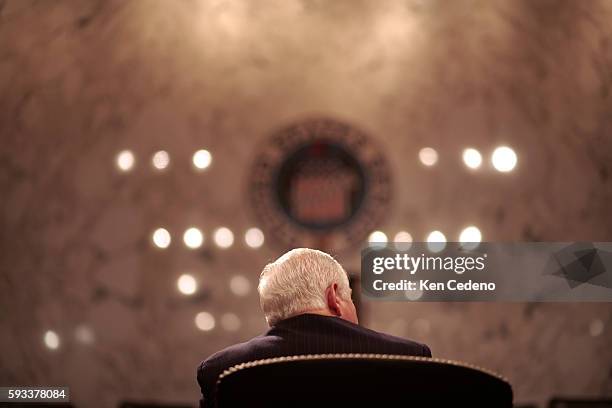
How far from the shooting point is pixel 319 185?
15.3 feet

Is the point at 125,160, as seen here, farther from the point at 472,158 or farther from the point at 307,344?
the point at 307,344

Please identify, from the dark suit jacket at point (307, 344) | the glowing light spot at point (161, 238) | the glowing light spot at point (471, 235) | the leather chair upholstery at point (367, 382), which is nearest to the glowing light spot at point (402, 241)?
the glowing light spot at point (471, 235)

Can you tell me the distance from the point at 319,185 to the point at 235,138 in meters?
0.55

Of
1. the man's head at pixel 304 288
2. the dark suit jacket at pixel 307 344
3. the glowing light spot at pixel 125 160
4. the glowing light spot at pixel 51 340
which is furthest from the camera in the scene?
the glowing light spot at pixel 125 160

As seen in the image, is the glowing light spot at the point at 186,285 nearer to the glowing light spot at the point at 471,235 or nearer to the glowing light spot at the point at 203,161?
the glowing light spot at the point at 203,161

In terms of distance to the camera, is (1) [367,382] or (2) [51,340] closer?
(1) [367,382]

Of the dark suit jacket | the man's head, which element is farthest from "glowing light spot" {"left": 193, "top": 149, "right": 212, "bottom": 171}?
the dark suit jacket

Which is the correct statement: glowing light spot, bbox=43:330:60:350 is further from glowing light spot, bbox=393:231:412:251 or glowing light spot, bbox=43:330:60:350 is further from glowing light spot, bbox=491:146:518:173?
glowing light spot, bbox=491:146:518:173

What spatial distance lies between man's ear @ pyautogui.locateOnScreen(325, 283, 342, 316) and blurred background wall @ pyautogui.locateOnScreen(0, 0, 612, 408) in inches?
109

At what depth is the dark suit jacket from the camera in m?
1.52

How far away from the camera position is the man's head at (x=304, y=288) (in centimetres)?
174

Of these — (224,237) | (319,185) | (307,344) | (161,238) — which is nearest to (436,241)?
(319,185)

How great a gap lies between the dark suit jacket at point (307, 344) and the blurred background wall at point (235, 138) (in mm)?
2912

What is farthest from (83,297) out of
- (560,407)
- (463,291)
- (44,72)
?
(560,407)
